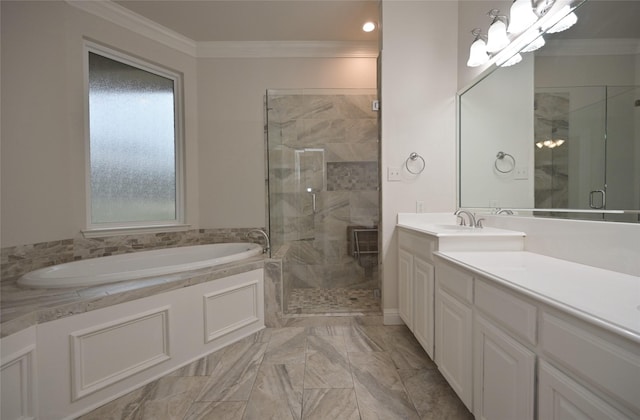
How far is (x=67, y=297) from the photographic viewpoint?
1.34m

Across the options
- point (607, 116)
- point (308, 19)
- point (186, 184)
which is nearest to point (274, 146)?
point (186, 184)

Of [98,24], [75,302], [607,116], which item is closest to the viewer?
[607,116]

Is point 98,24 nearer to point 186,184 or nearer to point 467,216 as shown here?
point 186,184

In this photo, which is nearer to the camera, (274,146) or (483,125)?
(483,125)

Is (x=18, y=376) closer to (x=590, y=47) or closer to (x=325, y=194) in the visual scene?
(x=325, y=194)

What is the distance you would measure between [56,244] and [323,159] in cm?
255

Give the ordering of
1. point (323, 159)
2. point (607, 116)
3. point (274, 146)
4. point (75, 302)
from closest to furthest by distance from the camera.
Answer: point (607, 116) → point (75, 302) → point (274, 146) → point (323, 159)

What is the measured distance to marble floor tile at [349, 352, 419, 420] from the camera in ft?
4.27

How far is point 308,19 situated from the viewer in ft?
8.39

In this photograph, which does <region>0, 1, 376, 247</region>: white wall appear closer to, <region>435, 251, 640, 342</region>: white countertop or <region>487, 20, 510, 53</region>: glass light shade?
<region>487, 20, 510, 53</region>: glass light shade

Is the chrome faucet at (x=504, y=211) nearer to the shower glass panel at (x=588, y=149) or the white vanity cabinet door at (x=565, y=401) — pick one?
the shower glass panel at (x=588, y=149)

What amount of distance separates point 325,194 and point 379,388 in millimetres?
2158

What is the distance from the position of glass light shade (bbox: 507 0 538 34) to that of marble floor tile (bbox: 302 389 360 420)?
7.49 feet

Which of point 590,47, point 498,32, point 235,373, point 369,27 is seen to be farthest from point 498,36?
point 235,373
